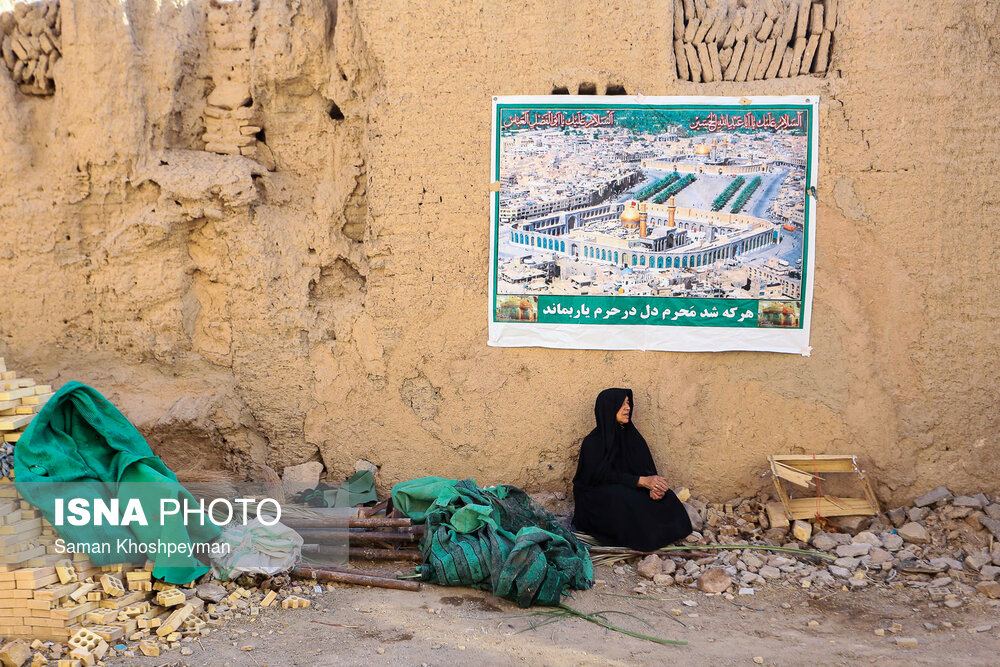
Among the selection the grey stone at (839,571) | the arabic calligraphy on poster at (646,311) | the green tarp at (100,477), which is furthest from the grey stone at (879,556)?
the green tarp at (100,477)

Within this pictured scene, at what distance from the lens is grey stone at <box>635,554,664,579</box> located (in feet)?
13.0

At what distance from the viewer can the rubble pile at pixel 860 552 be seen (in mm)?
3859

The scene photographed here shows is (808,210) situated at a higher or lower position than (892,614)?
higher

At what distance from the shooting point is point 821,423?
14.7ft

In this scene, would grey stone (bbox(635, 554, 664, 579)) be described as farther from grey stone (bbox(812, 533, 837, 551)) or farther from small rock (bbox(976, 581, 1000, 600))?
small rock (bbox(976, 581, 1000, 600))

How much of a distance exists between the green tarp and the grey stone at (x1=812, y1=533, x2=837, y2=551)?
2970 mm

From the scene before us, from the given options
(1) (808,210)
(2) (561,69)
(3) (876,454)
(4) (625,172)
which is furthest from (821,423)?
(2) (561,69)

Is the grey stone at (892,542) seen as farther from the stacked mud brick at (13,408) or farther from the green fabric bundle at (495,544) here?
the stacked mud brick at (13,408)

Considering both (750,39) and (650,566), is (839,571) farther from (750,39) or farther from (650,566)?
(750,39)

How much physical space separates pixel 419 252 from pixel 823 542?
8.69ft

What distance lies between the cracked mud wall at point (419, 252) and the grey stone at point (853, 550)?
478 mm

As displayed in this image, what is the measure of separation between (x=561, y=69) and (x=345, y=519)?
2.66m

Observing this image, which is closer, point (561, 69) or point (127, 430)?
point (127, 430)

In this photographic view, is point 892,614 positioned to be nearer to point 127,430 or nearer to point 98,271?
point 127,430
